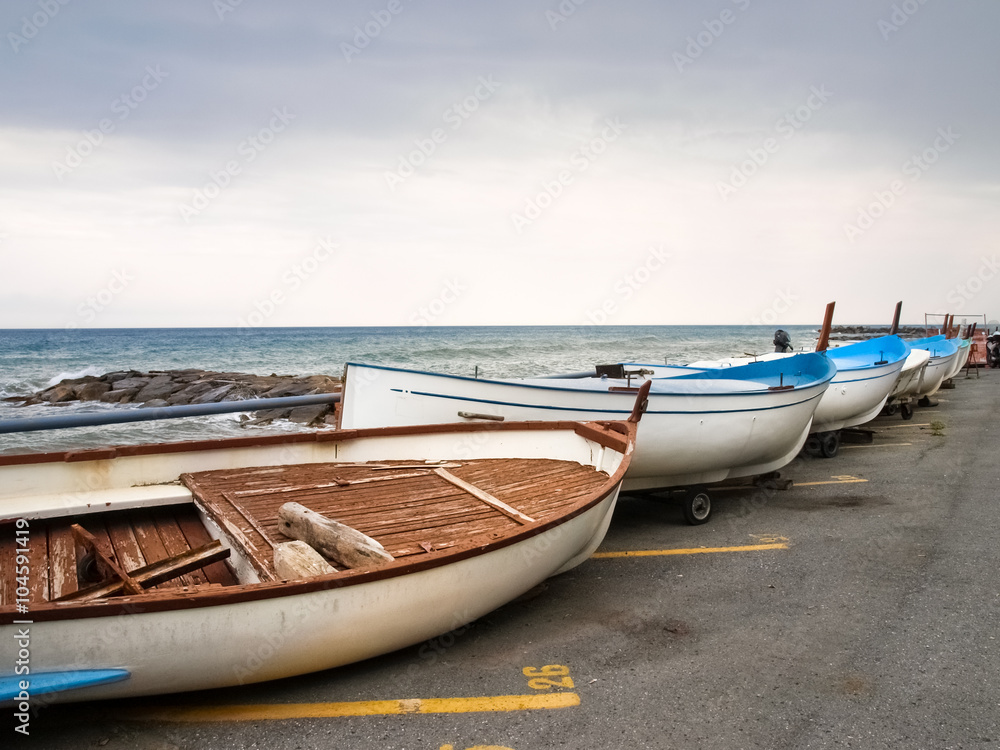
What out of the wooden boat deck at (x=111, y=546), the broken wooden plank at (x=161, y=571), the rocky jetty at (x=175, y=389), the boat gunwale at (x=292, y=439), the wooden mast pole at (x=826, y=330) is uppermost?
the wooden mast pole at (x=826, y=330)

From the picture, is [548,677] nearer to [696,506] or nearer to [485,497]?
[485,497]

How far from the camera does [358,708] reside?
10.5 feet

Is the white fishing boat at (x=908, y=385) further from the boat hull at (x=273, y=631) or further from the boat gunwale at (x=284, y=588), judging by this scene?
the boat hull at (x=273, y=631)

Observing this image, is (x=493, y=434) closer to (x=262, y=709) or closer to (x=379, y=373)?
(x=379, y=373)

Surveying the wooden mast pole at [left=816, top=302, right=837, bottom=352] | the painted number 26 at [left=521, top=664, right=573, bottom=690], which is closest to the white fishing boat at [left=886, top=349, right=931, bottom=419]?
the wooden mast pole at [left=816, top=302, right=837, bottom=352]

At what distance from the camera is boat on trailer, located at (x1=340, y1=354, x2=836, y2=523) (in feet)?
20.4

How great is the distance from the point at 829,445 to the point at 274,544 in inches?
348

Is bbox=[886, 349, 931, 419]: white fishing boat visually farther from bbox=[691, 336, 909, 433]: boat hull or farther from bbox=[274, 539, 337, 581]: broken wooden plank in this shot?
bbox=[274, 539, 337, 581]: broken wooden plank

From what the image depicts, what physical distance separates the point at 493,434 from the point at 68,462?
3287 mm

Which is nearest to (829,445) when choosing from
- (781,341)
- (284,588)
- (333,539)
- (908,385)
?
(781,341)

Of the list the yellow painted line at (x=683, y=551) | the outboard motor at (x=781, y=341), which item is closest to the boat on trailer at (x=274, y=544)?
the yellow painted line at (x=683, y=551)

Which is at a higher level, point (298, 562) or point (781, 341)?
point (781, 341)

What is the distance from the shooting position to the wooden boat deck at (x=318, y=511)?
3752 mm

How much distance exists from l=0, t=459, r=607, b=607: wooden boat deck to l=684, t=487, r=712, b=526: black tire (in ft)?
4.60
